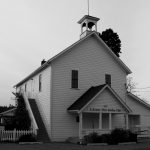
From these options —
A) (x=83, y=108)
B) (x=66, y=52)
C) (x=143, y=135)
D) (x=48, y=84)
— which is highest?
(x=66, y=52)

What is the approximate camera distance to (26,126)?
30.5 metres

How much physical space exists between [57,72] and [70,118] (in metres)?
4.52

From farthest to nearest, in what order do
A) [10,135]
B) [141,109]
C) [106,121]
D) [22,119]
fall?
1. [141,109]
2. [106,121]
3. [22,119]
4. [10,135]

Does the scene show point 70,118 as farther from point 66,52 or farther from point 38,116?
point 66,52

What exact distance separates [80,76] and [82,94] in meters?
1.82

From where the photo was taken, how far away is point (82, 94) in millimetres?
30531

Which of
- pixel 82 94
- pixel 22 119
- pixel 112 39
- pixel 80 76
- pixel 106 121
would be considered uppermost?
pixel 112 39

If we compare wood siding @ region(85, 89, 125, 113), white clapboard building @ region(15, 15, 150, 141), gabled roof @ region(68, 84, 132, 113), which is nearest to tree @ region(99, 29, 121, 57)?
white clapboard building @ region(15, 15, 150, 141)

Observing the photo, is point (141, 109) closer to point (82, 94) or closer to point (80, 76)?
point (82, 94)

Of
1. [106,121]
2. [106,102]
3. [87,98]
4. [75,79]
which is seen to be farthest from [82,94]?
[106,121]

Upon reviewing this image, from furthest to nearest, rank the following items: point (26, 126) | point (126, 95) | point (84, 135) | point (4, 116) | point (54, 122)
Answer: point (4, 116)
point (126, 95)
point (26, 126)
point (54, 122)
point (84, 135)

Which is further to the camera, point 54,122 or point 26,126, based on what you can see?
point 26,126

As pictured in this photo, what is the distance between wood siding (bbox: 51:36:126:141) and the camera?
94.5 feet

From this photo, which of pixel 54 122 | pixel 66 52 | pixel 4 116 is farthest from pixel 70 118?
pixel 4 116
